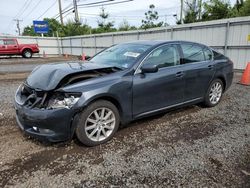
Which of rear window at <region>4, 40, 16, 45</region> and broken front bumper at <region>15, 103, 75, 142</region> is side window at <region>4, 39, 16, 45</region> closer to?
rear window at <region>4, 40, 16, 45</region>

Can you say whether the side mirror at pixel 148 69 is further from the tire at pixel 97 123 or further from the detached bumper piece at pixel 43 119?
the detached bumper piece at pixel 43 119

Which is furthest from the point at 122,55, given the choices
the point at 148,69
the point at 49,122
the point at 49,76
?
the point at 49,122

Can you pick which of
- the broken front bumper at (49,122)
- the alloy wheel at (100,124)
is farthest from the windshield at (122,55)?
the broken front bumper at (49,122)

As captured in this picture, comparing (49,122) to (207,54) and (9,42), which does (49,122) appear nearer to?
(207,54)

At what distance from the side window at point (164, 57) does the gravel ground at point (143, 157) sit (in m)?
1.16

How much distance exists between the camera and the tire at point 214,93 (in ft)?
15.6

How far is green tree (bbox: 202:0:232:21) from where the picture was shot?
699 inches

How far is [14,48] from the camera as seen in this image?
20.2 m

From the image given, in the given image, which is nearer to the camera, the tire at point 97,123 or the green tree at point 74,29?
the tire at point 97,123

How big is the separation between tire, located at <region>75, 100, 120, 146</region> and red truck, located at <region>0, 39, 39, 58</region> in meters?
20.5

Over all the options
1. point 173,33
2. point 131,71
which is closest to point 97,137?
point 131,71

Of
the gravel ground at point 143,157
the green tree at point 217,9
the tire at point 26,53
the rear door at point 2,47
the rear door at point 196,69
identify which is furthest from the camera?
the tire at point 26,53

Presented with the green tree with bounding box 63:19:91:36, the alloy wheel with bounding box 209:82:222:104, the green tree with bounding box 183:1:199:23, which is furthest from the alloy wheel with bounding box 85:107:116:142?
the green tree with bounding box 63:19:91:36

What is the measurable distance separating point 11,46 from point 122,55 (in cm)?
1985
